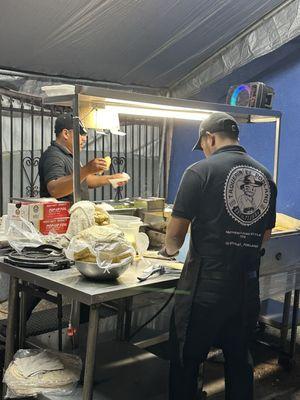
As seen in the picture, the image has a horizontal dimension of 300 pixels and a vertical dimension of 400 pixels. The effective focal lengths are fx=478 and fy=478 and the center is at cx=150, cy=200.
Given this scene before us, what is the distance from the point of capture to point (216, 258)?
1.90 m

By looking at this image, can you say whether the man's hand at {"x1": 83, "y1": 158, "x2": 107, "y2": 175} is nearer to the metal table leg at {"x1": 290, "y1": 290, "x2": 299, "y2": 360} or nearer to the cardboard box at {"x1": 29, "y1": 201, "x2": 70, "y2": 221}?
the cardboard box at {"x1": 29, "y1": 201, "x2": 70, "y2": 221}

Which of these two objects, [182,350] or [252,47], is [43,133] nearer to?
[252,47]

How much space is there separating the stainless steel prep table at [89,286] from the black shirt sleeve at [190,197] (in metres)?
0.29

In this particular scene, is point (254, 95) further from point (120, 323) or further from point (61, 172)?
point (120, 323)

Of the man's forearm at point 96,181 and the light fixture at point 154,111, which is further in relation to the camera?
the man's forearm at point 96,181

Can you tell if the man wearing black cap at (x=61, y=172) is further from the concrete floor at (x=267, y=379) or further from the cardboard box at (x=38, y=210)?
the concrete floor at (x=267, y=379)

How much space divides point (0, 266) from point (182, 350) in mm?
855

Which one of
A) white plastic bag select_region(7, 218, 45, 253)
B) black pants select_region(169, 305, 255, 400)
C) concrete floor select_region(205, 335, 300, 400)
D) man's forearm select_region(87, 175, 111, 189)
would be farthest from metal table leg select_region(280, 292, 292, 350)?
white plastic bag select_region(7, 218, 45, 253)

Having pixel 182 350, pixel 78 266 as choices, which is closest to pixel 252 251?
pixel 182 350

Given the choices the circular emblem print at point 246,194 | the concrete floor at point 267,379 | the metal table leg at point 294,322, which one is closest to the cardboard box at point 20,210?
the circular emblem print at point 246,194

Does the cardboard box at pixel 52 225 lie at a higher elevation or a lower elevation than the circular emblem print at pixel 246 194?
lower

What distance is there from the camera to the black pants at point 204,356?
6.32 feet

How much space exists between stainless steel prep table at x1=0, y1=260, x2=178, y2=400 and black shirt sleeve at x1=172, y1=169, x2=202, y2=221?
29 centimetres

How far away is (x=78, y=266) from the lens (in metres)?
1.85
